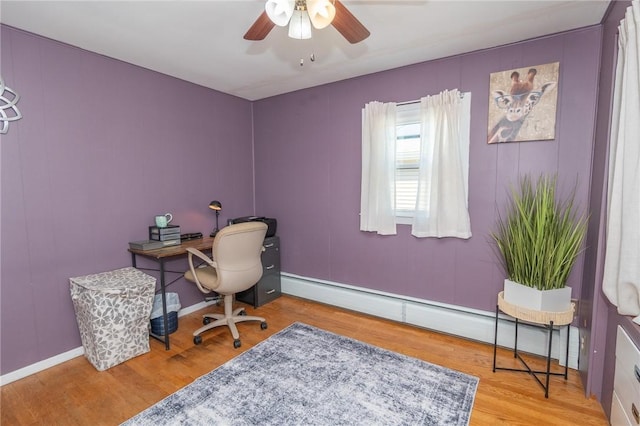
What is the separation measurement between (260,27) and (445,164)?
177 centimetres

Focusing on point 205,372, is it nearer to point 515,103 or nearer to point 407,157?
point 407,157

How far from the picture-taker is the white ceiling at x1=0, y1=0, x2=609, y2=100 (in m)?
1.82

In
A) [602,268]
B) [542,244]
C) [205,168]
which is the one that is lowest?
[602,268]

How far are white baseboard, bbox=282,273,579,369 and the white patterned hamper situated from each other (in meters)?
1.66

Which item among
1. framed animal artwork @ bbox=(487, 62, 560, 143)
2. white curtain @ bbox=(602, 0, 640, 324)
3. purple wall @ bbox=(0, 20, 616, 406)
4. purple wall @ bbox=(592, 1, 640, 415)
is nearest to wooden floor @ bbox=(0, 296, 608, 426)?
purple wall @ bbox=(592, 1, 640, 415)

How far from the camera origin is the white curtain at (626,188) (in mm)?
1343

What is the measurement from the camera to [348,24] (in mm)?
1530

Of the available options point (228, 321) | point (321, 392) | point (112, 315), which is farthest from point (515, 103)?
point (112, 315)

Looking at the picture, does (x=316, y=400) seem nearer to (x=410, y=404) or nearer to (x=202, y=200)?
(x=410, y=404)

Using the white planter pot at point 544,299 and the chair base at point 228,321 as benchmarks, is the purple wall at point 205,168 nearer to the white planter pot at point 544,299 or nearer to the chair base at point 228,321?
the white planter pot at point 544,299

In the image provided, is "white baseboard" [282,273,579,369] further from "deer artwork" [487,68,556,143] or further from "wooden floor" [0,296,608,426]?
"deer artwork" [487,68,556,143]

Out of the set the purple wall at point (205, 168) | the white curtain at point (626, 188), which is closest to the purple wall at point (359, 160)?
the purple wall at point (205, 168)

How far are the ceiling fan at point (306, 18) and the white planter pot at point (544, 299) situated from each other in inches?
73.2

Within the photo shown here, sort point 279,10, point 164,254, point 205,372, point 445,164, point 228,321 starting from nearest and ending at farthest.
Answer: point 279,10, point 205,372, point 164,254, point 445,164, point 228,321
